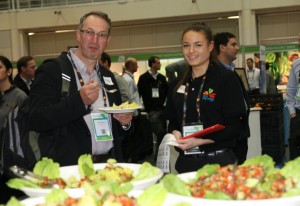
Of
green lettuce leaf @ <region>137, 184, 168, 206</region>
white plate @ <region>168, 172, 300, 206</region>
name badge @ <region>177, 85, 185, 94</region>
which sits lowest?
white plate @ <region>168, 172, 300, 206</region>

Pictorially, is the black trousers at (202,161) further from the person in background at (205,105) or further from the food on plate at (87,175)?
the food on plate at (87,175)

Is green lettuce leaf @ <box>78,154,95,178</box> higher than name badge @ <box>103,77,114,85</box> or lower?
lower

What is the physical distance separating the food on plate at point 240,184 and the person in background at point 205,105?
3.58ft

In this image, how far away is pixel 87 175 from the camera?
5.49ft

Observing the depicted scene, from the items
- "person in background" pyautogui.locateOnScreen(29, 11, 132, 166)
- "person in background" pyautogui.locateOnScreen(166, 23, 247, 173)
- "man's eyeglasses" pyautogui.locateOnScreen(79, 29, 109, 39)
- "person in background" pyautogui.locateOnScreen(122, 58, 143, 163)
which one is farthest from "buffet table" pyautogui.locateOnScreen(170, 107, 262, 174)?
"man's eyeglasses" pyautogui.locateOnScreen(79, 29, 109, 39)

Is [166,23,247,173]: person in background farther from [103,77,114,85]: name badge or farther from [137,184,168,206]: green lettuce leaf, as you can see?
[137,184,168,206]: green lettuce leaf

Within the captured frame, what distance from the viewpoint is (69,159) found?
2.37 meters

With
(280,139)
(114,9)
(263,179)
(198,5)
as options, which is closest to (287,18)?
(198,5)

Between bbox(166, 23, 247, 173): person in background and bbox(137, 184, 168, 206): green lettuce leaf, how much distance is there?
1.39 meters

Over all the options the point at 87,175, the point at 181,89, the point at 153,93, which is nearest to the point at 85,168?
the point at 87,175

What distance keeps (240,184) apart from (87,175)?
624mm

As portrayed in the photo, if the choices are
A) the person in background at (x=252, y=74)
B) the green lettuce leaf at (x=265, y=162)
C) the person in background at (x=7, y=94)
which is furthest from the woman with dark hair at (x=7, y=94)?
the person in background at (x=252, y=74)

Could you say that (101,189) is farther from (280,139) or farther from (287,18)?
(287,18)

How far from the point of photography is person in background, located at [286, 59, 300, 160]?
4.56 meters
